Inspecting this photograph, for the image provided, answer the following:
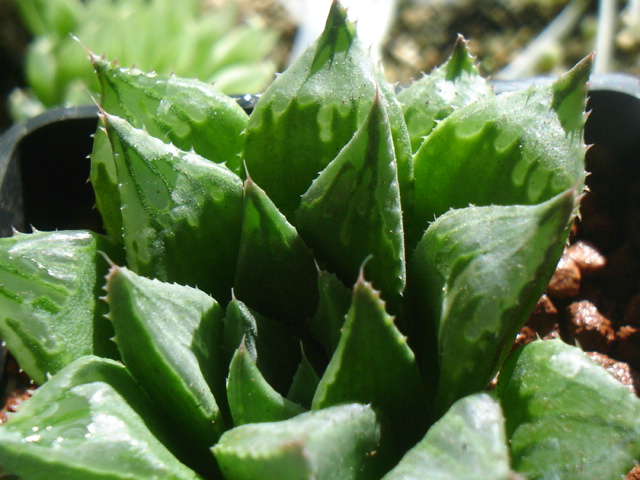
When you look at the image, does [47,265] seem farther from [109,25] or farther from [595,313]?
[109,25]

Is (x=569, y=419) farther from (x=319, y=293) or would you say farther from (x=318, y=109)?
(x=318, y=109)

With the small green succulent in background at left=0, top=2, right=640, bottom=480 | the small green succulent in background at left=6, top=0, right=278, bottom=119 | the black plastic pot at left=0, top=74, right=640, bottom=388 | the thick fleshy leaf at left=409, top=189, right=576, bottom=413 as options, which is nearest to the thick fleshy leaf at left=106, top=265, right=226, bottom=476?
the small green succulent in background at left=0, top=2, right=640, bottom=480

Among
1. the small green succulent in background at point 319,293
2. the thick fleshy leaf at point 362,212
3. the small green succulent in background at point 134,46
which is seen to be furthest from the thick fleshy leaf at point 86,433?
the small green succulent in background at point 134,46

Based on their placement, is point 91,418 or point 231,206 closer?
point 91,418

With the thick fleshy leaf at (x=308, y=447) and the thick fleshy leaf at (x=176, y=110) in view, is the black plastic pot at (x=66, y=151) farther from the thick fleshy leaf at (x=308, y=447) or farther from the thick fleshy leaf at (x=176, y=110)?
the thick fleshy leaf at (x=308, y=447)

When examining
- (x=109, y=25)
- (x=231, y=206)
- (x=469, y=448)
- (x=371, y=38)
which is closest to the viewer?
(x=469, y=448)

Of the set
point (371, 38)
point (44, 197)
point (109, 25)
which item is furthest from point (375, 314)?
point (371, 38)

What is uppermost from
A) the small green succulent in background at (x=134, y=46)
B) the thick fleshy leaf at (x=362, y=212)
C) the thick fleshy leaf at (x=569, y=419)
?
the small green succulent in background at (x=134, y=46)
